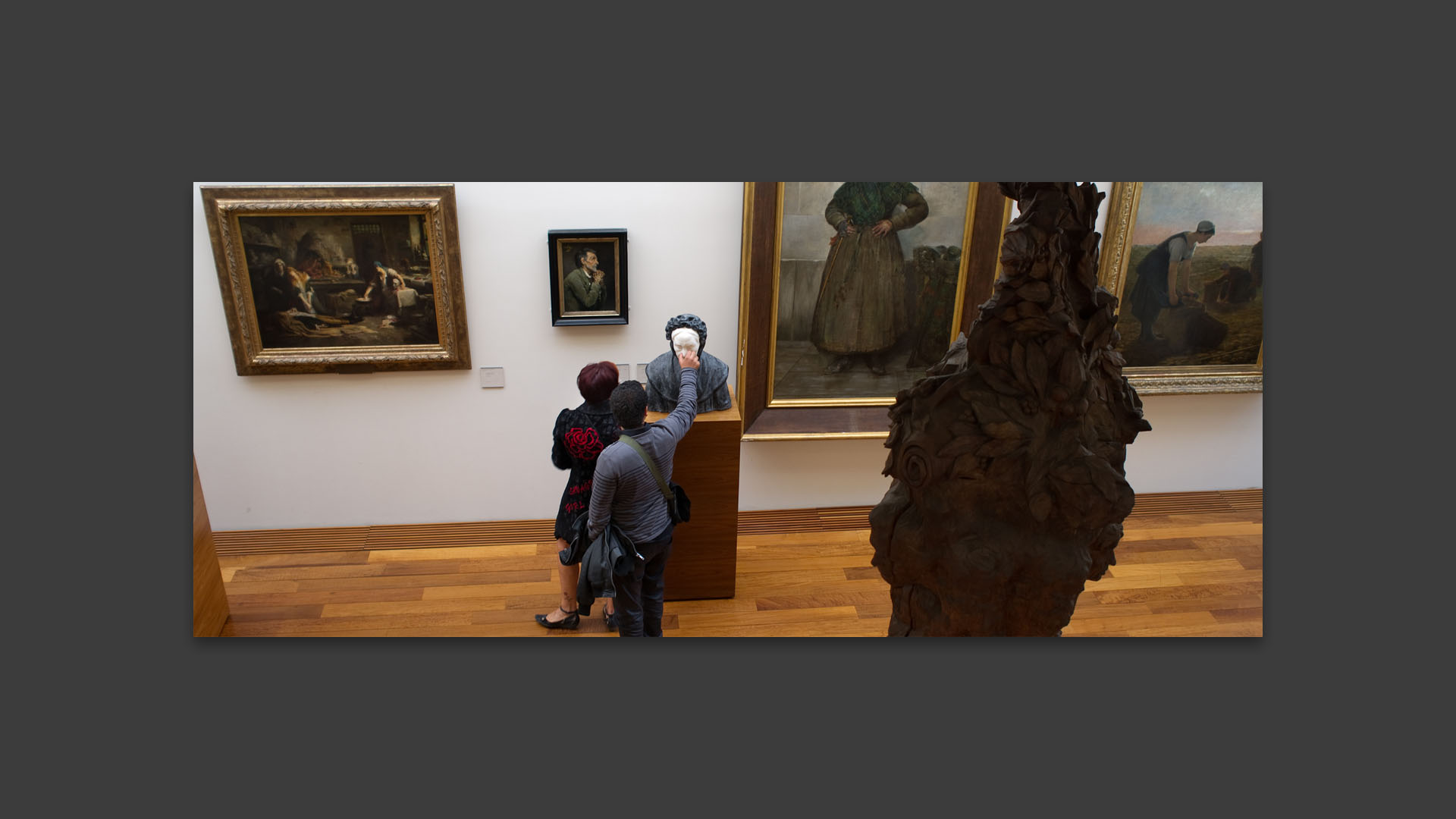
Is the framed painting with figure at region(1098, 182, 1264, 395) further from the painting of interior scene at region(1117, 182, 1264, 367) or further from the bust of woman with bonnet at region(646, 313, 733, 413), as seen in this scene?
the bust of woman with bonnet at region(646, 313, 733, 413)

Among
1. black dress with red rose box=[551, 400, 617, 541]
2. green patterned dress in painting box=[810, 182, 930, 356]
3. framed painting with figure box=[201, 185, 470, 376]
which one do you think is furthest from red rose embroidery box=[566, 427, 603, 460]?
green patterned dress in painting box=[810, 182, 930, 356]

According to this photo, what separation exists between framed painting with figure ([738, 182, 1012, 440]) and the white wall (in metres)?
0.19

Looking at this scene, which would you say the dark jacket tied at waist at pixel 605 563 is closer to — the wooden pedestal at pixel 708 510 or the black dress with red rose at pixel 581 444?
the black dress with red rose at pixel 581 444

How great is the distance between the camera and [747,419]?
4.93m

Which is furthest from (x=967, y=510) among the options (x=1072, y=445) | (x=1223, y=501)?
(x=1223, y=501)

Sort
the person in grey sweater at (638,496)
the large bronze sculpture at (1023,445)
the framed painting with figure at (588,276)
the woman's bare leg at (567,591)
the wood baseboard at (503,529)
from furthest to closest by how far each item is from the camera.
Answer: the wood baseboard at (503,529) → the framed painting with figure at (588,276) → the woman's bare leg at (567,591) → the person in grey sweater at (638,496) → the large bronze sculpture at (1023,445)

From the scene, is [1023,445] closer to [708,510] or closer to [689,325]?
A: [689,325]

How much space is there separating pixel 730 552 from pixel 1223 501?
10.2 ft

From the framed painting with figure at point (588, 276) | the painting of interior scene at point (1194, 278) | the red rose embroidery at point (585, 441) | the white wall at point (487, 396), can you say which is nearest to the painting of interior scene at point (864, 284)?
the white wall at point (487, 396)

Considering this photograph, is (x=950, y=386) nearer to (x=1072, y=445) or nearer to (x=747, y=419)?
(x=1072, y=445)

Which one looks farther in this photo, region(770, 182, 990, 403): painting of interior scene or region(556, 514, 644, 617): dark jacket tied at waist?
region(770, 182, 990, 403): painting of interior scene

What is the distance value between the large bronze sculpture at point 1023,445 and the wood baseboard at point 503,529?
2.44 m

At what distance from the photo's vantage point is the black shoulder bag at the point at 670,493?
133 inches

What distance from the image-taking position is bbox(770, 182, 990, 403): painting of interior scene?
14.8 feet
